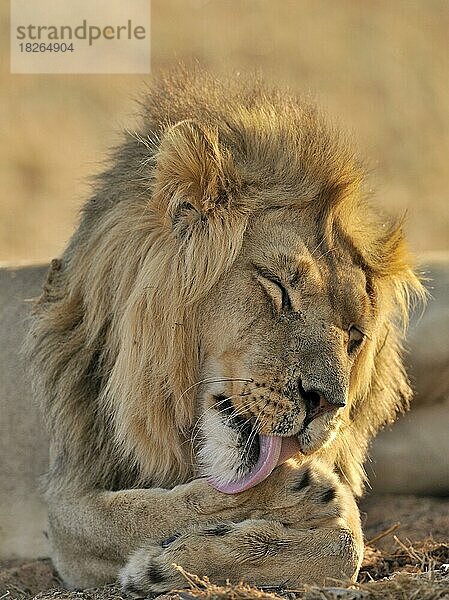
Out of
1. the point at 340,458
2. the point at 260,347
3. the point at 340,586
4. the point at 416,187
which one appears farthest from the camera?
the point at 416,187

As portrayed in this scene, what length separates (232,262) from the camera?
3520 mm

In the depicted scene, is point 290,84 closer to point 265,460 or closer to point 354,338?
point 354,338

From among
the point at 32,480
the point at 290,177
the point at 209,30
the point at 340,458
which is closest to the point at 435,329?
the point at 340,458

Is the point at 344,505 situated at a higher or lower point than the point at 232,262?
lower

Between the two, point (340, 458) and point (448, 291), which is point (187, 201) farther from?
point (448, 291)

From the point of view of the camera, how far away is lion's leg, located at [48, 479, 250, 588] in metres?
3.46

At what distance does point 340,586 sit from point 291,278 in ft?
2.87

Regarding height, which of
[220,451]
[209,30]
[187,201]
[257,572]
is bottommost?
[257,572]

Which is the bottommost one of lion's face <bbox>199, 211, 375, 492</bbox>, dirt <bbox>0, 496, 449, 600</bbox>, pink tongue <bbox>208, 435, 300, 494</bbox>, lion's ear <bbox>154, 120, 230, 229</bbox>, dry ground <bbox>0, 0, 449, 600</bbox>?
dirt <bbox>0, 496, 449, 600</bbox>

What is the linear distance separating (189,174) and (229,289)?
36 cm

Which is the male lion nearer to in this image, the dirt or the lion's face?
the lion's face

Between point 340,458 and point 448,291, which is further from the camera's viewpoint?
point 448,291

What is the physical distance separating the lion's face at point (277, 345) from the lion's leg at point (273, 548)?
16cm

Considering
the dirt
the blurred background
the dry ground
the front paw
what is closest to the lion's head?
the front paw
